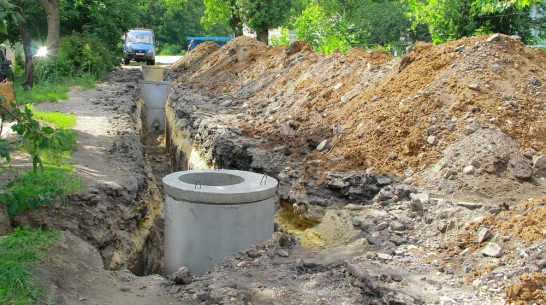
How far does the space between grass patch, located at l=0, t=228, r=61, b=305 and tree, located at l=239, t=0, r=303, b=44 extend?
59.7 feet

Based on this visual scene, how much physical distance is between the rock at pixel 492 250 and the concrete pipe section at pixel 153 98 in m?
16.0

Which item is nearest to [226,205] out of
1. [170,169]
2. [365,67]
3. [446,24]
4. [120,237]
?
[120,237]

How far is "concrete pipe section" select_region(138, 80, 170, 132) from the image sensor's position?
18812mm

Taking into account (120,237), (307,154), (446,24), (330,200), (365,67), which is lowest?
(120,237)

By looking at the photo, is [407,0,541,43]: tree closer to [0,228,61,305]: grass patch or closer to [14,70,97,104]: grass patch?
[14,70,97,104]: grass patch

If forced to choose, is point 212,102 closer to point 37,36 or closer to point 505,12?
point 505,12

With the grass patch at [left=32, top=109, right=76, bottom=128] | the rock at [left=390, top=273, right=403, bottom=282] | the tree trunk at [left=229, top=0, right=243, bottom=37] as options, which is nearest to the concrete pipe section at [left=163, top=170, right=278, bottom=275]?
the rock at [left=390, top=273, right=403, bottom=282]

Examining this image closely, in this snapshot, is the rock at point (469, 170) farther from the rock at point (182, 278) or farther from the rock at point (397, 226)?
the rock at point (182, 278)

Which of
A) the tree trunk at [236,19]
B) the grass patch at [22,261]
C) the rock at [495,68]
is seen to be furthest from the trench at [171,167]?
the tree trunk at [236,19]

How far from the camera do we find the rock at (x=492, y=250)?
4.31m

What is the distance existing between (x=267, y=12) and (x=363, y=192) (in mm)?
16981

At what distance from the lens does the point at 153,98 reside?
62.0ft

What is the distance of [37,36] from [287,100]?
14.9 metres

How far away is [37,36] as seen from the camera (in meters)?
21.1
